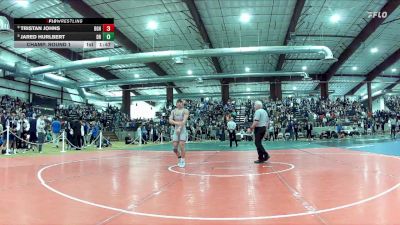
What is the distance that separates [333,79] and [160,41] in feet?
85.9

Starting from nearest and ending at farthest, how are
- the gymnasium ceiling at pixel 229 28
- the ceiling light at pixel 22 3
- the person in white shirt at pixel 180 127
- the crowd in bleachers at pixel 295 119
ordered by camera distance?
the person in white shirt at pixel 180 127 < the ceiling light at pixel 22 3 < the gymnasium ceiling at pixel 229 28 < the crowd in bleachers at pixel 295 119

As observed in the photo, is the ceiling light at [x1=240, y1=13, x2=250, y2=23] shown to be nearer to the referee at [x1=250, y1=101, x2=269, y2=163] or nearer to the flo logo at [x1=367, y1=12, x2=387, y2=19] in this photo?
the flo logo at [x1=367, y1=12, x2=387, y2=19]

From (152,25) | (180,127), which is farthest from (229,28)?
(180,127)

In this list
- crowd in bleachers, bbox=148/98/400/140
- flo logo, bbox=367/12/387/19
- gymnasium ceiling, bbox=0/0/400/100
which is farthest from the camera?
crowd in bleachers, bbox=148/98/400/140

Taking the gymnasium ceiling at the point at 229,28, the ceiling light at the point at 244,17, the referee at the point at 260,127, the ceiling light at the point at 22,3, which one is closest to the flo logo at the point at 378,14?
the gymnasium ceiling at the point at 229,28

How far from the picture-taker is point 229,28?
931 inches

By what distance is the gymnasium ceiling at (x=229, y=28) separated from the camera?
19.5m

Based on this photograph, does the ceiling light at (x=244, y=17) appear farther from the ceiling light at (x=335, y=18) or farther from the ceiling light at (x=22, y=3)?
the ceiling light at (x=22, y=3)
